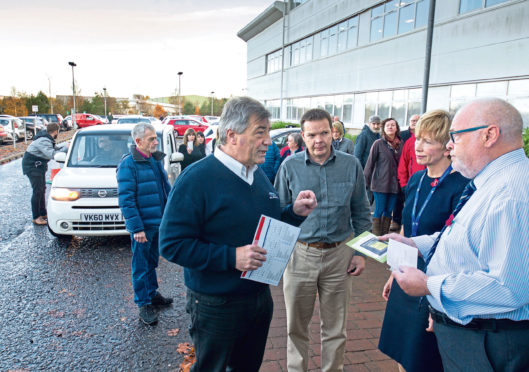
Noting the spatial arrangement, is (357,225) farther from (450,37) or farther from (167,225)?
(450,37)

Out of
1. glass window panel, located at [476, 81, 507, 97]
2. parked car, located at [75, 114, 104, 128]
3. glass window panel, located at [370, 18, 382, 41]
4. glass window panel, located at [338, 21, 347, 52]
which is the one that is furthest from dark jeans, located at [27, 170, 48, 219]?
parked car, located at [75, 114, 104, 128]

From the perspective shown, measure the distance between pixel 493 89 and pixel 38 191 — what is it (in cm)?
1585

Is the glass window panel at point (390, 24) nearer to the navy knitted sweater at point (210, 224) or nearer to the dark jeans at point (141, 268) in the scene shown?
the dark jeans at point (141, 268)

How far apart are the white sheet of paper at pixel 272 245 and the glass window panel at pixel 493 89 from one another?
15.1 m

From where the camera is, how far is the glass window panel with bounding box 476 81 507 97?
14.3 m

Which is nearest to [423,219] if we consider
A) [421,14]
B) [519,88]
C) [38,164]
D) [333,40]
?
[38,164]

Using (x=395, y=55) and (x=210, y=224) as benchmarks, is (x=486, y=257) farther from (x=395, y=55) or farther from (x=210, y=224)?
(x=395, y=55)

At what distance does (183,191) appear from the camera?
1.93 m

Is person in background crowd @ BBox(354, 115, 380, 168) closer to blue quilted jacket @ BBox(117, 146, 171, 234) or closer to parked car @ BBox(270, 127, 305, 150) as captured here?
parked car @ BBox(270, 127, 305, 150)

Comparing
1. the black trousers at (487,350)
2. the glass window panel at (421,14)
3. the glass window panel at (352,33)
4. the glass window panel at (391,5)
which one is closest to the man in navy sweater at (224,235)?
the black trousers at (487,350)

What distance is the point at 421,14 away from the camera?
1827 cm

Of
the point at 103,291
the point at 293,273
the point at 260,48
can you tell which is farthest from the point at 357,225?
the point at 260,48

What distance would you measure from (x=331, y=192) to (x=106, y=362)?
7.99 feet

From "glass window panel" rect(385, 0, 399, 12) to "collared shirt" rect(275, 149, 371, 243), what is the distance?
20.5 m
